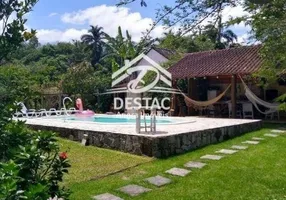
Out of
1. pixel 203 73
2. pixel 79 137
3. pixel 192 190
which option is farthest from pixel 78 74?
pixel 192 190

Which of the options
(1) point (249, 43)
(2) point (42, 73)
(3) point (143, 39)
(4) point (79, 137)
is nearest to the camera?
(3) point (143, 39)

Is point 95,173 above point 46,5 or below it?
below

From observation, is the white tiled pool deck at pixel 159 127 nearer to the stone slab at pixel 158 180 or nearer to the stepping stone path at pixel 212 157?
the stepping stone path at pixel 212 157

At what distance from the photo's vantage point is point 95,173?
657 cm

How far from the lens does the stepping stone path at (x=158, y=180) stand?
5.76 m

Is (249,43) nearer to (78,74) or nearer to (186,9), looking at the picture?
(186,9)

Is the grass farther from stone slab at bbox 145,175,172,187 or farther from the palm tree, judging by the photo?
the palm tree

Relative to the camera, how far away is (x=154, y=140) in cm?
802

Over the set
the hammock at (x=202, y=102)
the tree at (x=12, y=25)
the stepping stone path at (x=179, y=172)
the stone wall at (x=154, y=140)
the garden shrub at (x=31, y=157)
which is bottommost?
the stepping stone path at (x=179, y=172)

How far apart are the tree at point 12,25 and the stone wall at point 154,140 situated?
5845 mm

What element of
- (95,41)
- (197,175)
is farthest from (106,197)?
(95,41)

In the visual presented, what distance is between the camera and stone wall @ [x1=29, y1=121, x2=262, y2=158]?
8.13 m

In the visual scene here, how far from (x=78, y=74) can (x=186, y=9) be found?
67.5 feet

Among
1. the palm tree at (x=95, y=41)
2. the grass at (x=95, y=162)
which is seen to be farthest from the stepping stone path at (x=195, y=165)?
the palm tree at (x=95, y=41)
